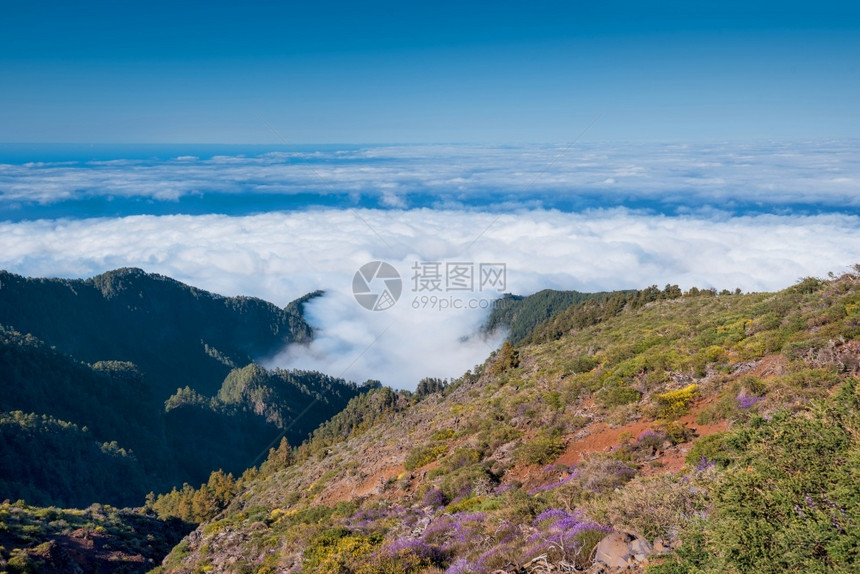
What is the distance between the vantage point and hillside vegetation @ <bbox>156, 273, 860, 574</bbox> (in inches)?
278

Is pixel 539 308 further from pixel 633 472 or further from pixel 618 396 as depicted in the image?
pixel 633 472

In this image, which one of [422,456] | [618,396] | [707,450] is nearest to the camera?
[707,450]

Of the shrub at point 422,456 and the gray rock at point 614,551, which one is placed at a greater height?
the gray rock at point 614,551

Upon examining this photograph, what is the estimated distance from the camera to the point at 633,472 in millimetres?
12469

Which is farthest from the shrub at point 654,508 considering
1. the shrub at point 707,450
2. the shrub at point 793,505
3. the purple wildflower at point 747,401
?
the purple wildflower at point 747,401

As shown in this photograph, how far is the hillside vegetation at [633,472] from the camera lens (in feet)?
23.2

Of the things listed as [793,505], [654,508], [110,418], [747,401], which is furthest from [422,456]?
[110,418]

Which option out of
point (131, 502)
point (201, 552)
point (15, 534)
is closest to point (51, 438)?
point (131, 502)

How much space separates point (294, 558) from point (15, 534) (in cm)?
2137

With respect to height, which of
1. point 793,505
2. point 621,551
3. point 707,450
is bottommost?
point 707,450

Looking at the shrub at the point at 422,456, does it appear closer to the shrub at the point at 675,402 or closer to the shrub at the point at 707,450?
the shrub at the point at 675,402

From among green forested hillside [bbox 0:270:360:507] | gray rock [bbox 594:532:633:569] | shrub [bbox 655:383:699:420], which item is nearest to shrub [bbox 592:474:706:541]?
gray rock [bbox 594:532:633:569]

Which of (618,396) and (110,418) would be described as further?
(110,418)

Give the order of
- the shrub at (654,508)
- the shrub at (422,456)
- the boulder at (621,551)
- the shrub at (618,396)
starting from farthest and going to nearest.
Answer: the shrub at (422,456)
the shrub at (618,396)
the shrub at (654,508)
the boulder at (621,551)
